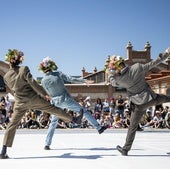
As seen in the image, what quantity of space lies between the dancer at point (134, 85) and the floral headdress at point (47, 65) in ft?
4.04

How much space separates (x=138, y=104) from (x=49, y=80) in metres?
1.74

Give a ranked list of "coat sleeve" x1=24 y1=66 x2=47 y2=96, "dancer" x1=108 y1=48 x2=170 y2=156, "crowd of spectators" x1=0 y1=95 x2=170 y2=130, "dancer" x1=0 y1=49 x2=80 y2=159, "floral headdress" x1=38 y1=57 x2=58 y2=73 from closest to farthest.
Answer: "coat sleeve" x1=24 y1=66 x2=47 y2=96, "dancer" x1=0 y1=49 x2=80 y2=159, "dancer" x1=108 y1=48 x2=170 y2=156, "floral headdress" x1=38 y1=57 x2=58 y2=73, "crowd of spectators" x1=0 y1=95 x2=170 y2=130

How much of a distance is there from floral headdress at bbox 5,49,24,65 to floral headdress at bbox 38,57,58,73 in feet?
2.68

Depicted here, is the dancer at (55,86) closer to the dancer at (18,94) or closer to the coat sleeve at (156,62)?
the dancer at (18,94)

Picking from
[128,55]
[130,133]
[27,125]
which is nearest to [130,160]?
[130,133]

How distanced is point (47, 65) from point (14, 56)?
3.17 ft

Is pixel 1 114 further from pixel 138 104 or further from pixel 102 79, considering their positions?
pixel 102 79

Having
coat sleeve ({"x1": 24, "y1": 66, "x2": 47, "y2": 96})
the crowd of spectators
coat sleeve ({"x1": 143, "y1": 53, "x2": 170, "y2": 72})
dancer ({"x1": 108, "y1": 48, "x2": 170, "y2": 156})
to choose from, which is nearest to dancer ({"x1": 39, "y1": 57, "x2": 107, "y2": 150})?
coat sleeve ({"x1": 24, "y1": 66, "x2": 47, "y2": 96})

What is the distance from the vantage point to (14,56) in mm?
5777

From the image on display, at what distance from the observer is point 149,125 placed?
1683 centimetres

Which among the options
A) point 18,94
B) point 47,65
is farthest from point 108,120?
point 18,94

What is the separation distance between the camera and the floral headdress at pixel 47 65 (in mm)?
6609

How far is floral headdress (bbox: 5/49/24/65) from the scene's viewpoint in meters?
5.77

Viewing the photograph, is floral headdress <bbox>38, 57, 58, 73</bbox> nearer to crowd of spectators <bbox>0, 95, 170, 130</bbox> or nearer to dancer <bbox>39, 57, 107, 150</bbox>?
dancer <bbox>39, 57, 107, 150</bbox>
